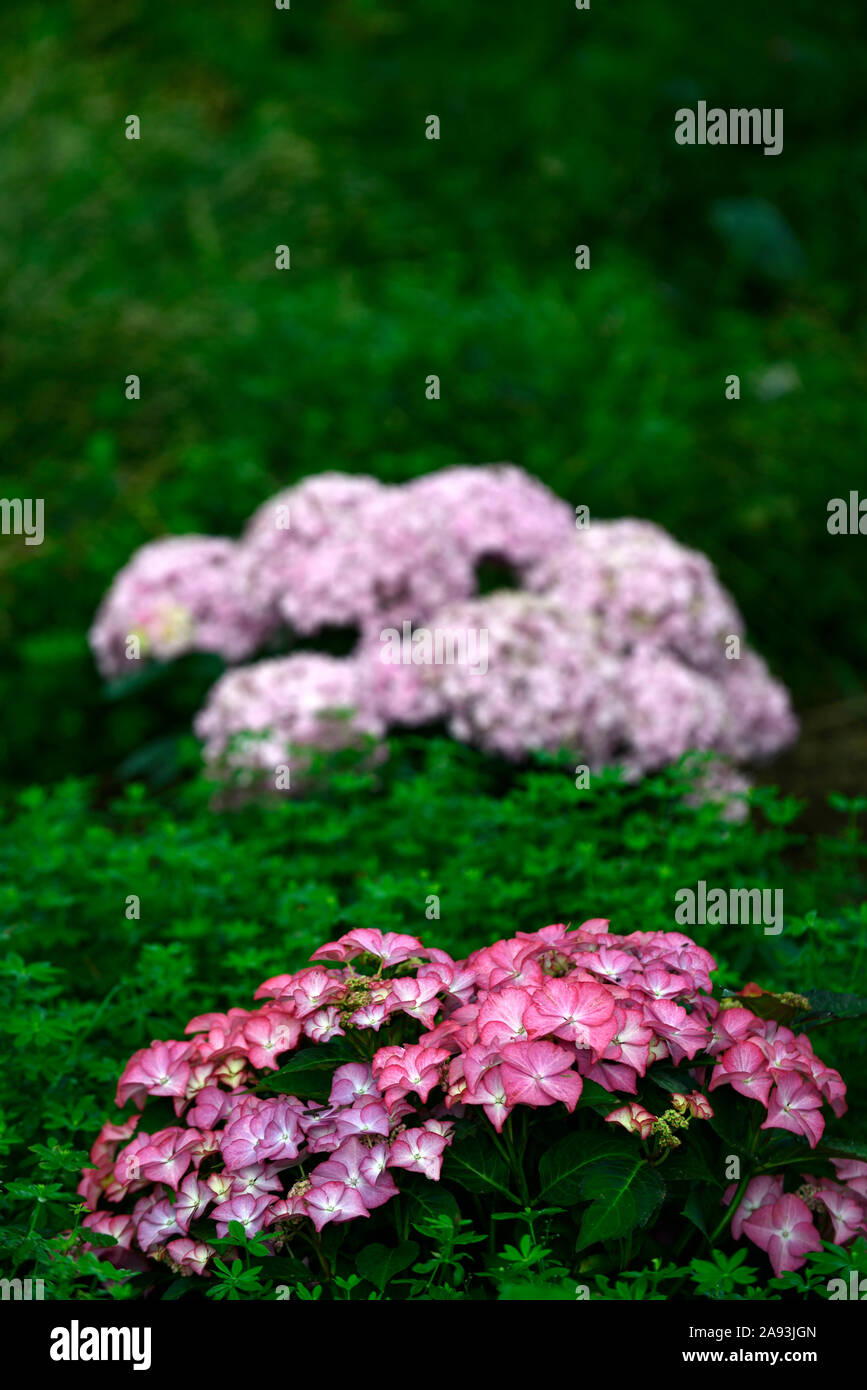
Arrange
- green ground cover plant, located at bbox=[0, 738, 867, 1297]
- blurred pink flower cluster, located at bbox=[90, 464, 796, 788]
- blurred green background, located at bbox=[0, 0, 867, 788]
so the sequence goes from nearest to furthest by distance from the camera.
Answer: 1. green ground cover plant, located at bbox=[0, 738, 867, 1297]
2. blurred pink flower cluster, located at bbox=[90, 464, 796, 788]
3. blurred green background, located at bbox=[0, 0, 867, 788]

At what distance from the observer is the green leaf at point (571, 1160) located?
1.55m

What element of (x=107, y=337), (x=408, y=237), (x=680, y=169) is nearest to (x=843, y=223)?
(x=680, y=169)

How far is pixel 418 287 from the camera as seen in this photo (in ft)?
20.4

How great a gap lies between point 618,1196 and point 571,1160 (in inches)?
3.1

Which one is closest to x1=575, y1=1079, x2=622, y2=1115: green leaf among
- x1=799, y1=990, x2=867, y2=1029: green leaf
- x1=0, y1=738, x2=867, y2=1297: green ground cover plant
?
x1=0, y1=738, x2=867, y2=1297: green ground cover plant

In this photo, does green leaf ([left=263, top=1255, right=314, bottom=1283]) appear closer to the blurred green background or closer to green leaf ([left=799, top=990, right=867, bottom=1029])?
green leaf ([left=799, top=990, right=867, bottom=1029])

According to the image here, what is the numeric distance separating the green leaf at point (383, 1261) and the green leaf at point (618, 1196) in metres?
0.20

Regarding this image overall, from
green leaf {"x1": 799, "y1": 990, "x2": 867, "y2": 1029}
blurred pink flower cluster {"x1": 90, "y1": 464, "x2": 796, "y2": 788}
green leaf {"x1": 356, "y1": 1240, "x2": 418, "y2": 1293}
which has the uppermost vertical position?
blurred pink flower cluster {"x1": 90, "y1": 464, "x2": 796, "y2": 788}

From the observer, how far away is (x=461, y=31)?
8641 millimetres

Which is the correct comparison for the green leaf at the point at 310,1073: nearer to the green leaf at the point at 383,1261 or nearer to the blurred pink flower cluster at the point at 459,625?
the green leaf at the point at 383,1261

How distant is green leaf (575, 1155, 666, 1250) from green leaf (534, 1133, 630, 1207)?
0.04ft

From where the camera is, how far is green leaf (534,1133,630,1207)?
1.55m

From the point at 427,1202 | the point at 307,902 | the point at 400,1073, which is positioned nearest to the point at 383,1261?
the point at 427,1202

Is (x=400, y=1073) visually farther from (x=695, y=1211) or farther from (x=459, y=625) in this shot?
(x=459, y=625)
